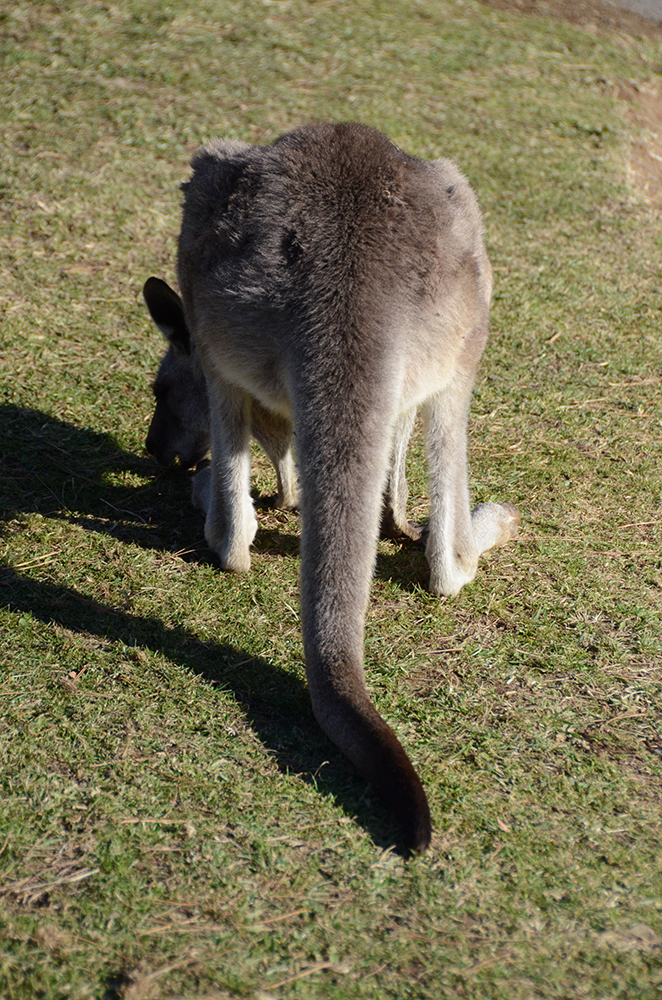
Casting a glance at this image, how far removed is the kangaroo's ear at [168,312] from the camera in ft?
12.3

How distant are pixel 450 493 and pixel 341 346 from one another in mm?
767

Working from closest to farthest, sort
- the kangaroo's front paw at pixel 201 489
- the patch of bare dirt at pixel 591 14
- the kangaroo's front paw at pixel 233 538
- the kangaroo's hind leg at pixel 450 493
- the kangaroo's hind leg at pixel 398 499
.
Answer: the kangaroo's hind leg at pixel 450 493, the kangaroo's front paw at pixel 233 538, the kangaroo's hind leg at pixel 398 499, the kangaroo's front paw at pixel 201 489, the patch of bare dirt at pixel 591 14

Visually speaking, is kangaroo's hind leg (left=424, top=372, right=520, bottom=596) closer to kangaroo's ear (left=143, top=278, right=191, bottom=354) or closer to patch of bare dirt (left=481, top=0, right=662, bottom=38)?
kangaroo's ear (left=143, top=278, right=191, bottom=354)

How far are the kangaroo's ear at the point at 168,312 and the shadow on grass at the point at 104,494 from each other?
1.82 feet

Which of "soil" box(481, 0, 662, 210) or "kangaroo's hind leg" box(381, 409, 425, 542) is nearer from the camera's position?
"kangaroo's hind leg" box(381, 409, 425, 542)

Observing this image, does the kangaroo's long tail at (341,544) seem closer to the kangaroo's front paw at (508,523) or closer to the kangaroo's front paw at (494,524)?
the kangaroo's front paw at (494,524)

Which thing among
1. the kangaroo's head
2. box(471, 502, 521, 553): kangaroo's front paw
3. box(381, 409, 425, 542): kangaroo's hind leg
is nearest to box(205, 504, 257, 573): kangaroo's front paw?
box(381, 409, 425, 542): kangaroo's hind leg

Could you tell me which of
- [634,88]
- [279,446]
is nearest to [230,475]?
[279,446]

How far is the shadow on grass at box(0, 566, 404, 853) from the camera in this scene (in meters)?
2.47

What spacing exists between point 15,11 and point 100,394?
449 cm

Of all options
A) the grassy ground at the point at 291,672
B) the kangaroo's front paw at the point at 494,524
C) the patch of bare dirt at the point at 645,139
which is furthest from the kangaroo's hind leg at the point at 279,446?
the patch of bare dirt at the point at 645,139

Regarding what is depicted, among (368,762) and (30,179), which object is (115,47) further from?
(368,762)

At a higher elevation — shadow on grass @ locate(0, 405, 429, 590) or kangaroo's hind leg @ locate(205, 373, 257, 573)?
kangaroo's hind leg @ locate(205, 373, 257, 573)

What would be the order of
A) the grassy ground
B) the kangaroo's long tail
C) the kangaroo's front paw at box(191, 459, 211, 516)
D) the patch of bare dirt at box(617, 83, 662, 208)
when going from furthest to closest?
the patch of bare dirt at box(617, 83, 662, 208) → the kangaroo's front paw at box(191, 459, 211, 516) → the kangaroo's long tail → the grassy ground
